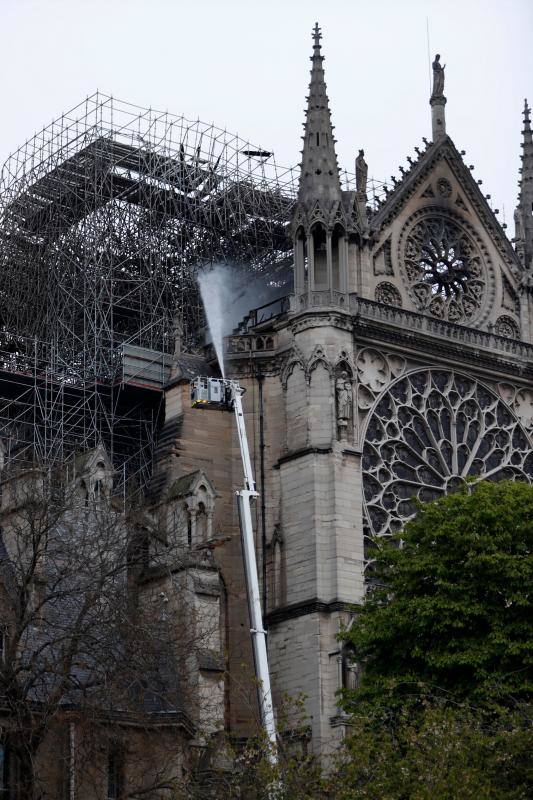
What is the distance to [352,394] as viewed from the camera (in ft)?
181

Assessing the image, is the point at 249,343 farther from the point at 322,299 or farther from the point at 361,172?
the point at 361,172

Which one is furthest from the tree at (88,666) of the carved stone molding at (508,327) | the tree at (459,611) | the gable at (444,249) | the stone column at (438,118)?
the stone column at (438,118)

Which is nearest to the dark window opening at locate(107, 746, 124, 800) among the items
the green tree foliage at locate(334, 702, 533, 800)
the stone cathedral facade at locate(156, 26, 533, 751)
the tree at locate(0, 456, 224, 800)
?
the tree at locate(0, 456, 224, 800)

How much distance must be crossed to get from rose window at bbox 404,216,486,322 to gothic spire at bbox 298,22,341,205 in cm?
377

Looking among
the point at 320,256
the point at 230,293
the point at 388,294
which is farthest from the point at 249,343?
the point at 230,293

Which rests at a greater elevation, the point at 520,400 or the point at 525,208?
the point at 525,208

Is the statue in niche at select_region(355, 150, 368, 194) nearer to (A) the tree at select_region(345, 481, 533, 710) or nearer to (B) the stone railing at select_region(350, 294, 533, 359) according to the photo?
(B) the stone railing at select_region(350, 294, 533, 359)

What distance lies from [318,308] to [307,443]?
4.02 m

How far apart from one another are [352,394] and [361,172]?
26.0 ft

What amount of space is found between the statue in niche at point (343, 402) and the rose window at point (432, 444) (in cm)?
159

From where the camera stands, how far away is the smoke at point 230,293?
6381cm

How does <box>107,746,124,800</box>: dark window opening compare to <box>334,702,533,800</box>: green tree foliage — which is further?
<box>107,746,124,800</box>: dark window opening

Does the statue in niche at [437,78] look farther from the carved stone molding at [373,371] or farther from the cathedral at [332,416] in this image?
the carved stone molding at [373,371]

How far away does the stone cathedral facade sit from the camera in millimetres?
52844
